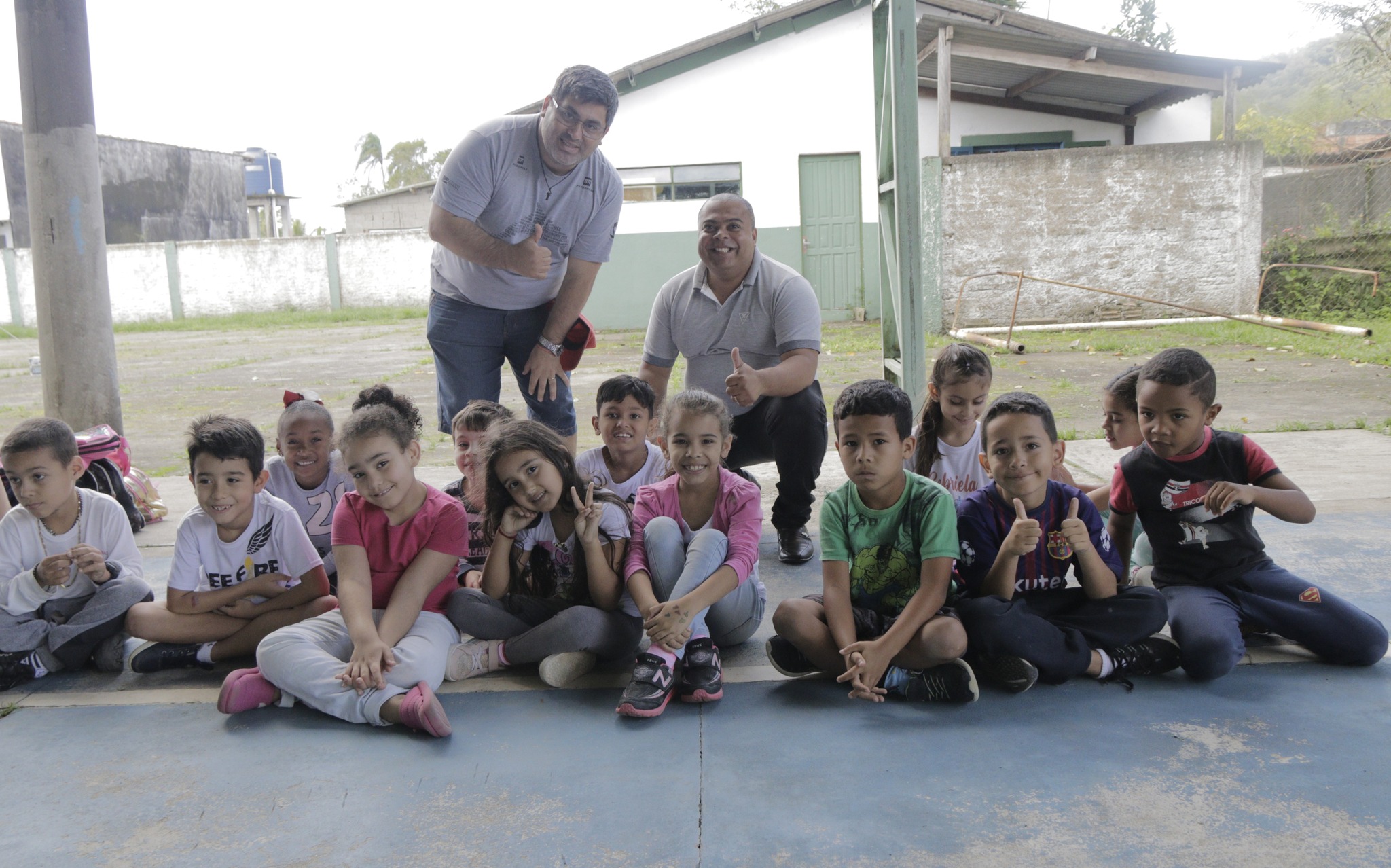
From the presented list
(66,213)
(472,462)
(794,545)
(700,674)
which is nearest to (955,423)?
(794,545)

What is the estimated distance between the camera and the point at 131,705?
2.72 meters

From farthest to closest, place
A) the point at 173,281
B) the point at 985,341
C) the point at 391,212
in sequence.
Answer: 1. the point at 391,212
2. the point at 173,281
3. the point at 985,341

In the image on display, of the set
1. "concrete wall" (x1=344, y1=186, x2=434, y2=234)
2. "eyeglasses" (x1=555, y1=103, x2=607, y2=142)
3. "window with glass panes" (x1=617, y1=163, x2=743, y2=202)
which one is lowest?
"eyeglasses" (x1=555, y1=103, x2=607, y2=142)

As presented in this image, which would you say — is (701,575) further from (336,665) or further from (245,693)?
(245,693)

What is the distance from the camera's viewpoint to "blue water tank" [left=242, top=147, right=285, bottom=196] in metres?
34.7

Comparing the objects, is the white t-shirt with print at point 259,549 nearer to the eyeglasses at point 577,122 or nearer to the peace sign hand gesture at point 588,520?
the peace sign hand gesture at point 588,520

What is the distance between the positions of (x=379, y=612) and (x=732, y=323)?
181 cm

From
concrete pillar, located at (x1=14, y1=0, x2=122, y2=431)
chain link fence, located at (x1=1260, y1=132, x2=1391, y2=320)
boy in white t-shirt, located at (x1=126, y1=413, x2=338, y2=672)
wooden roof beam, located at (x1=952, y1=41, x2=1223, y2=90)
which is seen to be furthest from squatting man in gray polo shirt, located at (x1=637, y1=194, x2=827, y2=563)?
chain link fence, located at (x1=1260, y1=132, x2=1391, y2=320)

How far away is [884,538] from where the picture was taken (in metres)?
2.71

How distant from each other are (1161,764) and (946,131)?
11.3 meters

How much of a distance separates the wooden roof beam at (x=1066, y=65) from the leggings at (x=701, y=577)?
1060cm

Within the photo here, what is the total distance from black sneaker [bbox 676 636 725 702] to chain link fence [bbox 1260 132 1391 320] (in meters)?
12.1

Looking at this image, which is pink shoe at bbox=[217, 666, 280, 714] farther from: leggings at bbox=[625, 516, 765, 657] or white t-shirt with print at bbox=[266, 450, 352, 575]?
leggings at bbox=[625, 516, 765, 657]

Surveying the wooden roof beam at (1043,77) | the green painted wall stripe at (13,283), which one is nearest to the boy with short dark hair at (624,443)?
the wooden roof beam at (1043,77)
